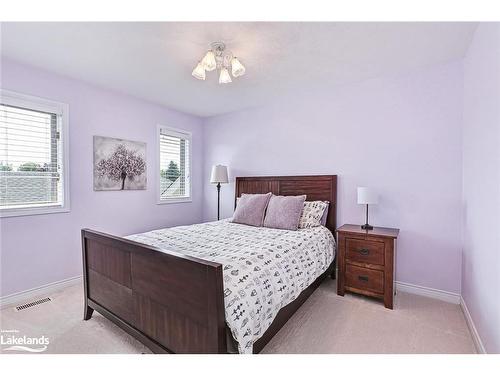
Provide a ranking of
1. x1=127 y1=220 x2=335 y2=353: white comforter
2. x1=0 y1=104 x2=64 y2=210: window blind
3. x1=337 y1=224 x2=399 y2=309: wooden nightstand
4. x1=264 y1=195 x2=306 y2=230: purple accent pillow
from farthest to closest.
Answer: x1=264 y1=195 x2=306 y2=230: purple accent pillow
x1=0 y1=104 x2=64 y2=210: window blind
x1=337 y1=224 x2=399 y2=309: wooden nightstand
x1=127 y1=220 x2=335 y2=353: white comforter

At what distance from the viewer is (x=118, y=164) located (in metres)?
3.29

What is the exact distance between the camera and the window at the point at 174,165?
3.92 meters

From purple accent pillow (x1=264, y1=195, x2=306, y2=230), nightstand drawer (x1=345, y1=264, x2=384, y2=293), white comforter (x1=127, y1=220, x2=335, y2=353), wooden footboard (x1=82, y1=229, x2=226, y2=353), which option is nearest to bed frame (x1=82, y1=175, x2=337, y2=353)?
wooden footboard (x1=82, y1=229, x2=226, y2=353)

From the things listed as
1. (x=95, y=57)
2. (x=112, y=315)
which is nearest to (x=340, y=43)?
(x=95, y=57)

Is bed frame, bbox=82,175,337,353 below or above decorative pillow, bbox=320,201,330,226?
below

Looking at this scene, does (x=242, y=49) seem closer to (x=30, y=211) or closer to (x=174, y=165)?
(x=174, y=165)

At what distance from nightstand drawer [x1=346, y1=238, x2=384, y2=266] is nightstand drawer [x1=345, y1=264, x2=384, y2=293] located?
94 millimetres

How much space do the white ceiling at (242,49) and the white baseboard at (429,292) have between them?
2.33 meters

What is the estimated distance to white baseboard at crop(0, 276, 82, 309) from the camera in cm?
238

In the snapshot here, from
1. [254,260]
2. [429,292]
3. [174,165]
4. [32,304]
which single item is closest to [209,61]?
[254,260]

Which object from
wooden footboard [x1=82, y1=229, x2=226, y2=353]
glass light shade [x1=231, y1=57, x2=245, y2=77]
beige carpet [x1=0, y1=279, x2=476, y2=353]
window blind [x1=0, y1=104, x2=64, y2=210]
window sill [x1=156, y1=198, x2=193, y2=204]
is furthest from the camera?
window sill [x1=156, y1=198, x2=193, y2=204]

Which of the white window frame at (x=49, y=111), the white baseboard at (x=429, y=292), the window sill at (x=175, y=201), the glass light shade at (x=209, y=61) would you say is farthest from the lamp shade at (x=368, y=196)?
the white window frame at (x=49, y=111)

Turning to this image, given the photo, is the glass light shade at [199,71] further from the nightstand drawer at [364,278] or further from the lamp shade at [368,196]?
the nightstand drawer at [364,278]

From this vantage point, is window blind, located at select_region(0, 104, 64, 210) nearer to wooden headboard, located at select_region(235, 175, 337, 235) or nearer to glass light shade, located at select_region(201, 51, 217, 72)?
glass light shade, located at select_region(201, 51, 217, 72)
